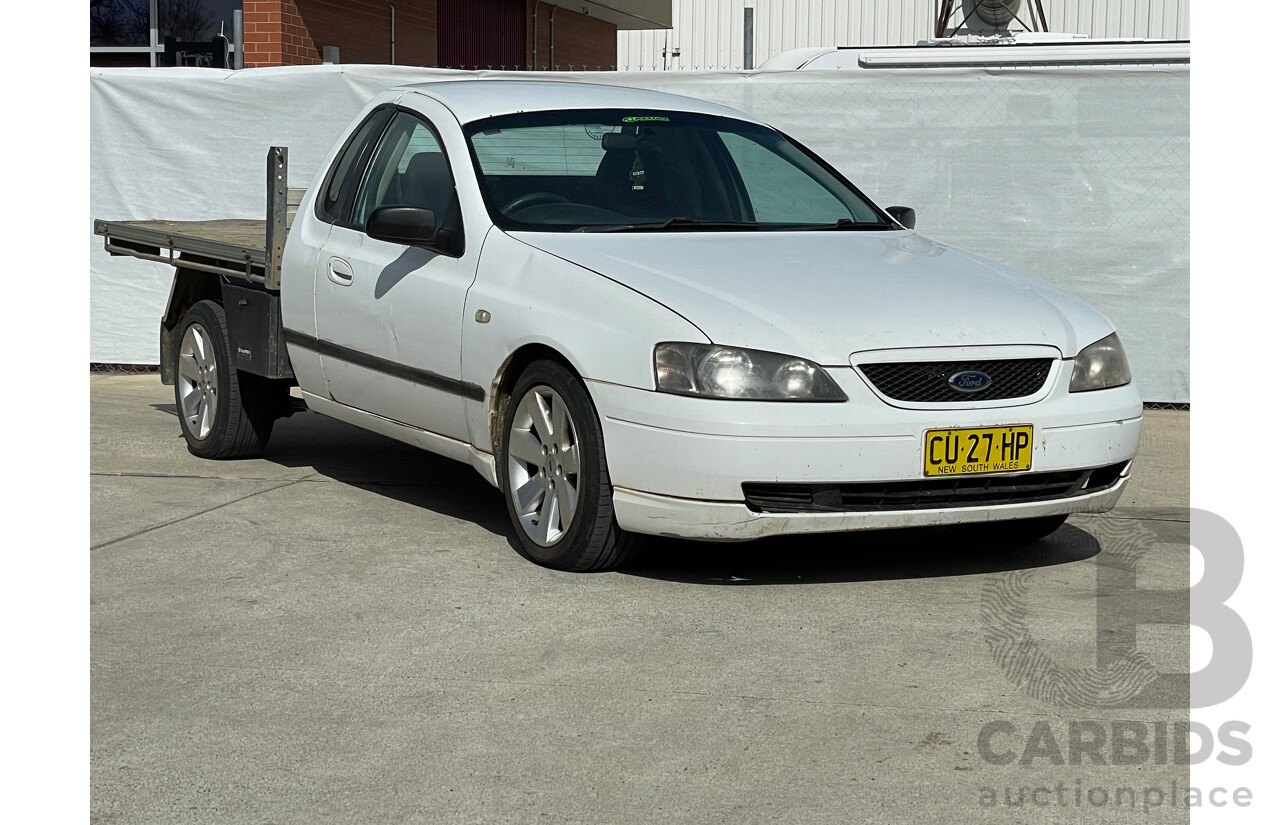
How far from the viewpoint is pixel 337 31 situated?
15.7 metres

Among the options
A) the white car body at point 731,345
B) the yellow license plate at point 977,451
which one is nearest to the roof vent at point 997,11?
the white car body at point 731,345

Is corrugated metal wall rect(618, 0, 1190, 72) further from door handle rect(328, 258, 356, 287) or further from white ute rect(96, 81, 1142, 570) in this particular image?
door handle rect(328, 258, 356, 287)

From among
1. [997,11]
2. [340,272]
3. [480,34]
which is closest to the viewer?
[340,272]

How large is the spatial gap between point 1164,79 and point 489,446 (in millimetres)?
5611

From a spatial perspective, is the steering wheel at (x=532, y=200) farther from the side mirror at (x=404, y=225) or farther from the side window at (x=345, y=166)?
the side window at (x=345, y=166)

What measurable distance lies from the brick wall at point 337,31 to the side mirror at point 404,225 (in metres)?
8.93

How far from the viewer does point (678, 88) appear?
10297 mm

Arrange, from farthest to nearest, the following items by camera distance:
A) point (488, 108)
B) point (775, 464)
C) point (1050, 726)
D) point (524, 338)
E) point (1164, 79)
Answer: point (1164, 79), point (488, 108), point (524, 338), point (775, 464), point (1050, 726)

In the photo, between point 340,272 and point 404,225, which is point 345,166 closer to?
point 340,272

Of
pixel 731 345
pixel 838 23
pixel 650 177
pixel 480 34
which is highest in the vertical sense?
pixel 838 23

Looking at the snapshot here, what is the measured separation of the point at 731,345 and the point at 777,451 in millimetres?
355

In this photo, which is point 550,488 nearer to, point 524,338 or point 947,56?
point 524,338

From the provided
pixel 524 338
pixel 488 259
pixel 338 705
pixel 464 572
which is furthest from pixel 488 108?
pixel 338 705

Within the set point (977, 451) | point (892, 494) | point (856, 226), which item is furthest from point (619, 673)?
point (856, 226)
